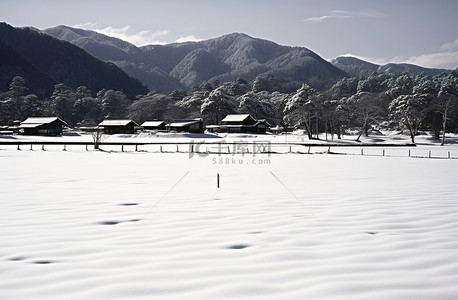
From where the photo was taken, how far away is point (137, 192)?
435 inches

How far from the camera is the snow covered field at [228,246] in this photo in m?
3.95

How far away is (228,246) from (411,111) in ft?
202

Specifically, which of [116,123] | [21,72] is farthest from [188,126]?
[21,72]

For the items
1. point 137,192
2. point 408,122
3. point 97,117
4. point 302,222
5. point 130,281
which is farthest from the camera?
point 97,117

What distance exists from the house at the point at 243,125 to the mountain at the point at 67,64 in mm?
118813

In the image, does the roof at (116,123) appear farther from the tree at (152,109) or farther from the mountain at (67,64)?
the mountain at (67,64)

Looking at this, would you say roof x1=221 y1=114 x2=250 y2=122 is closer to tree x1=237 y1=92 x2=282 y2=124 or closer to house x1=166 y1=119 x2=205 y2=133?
house x1=166 y1=119 x2=205 y2=133

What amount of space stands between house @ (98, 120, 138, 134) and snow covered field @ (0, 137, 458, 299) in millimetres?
66805

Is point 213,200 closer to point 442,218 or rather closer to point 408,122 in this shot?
point 442,218

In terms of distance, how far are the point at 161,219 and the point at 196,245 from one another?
199cm

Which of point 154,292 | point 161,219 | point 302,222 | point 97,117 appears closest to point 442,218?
point 302,222

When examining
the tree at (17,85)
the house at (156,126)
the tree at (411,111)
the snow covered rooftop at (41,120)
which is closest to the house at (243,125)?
the house at (156,126)

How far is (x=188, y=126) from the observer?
246 ft

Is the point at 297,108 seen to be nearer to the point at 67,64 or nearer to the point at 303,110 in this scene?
the point at 303,110
